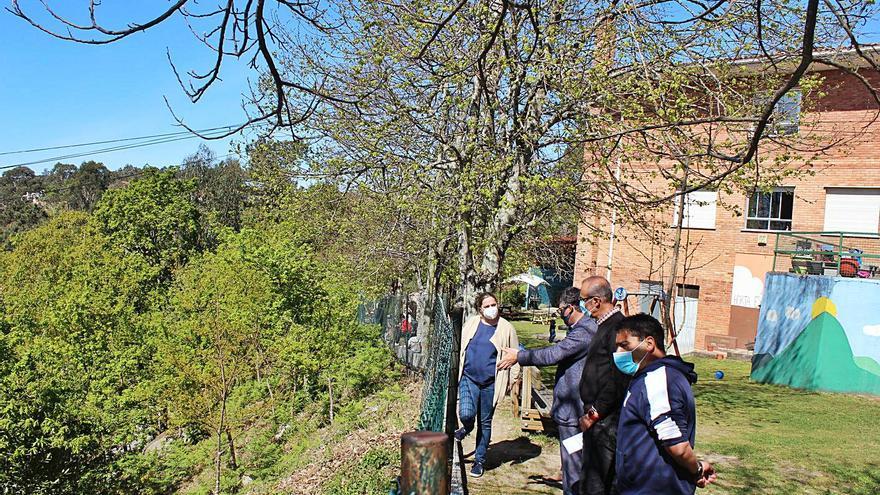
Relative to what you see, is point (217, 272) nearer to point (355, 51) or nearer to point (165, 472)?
point (165, 472)

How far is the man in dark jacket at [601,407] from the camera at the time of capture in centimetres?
452

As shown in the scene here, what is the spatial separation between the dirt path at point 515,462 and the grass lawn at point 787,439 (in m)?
1.56

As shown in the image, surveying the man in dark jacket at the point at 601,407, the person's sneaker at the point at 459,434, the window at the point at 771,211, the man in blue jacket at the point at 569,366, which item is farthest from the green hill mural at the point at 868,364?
the man in dark jacket at the point at 601,407

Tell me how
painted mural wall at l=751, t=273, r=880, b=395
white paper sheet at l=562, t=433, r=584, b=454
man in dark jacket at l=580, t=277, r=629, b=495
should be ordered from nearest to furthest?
man in dark jacket at l=580, t=277, r=629, b=495
white paper sheet at l=562, t=433, r=584, b=454
painted mural wall at l=751, t=273, r=880, b=395

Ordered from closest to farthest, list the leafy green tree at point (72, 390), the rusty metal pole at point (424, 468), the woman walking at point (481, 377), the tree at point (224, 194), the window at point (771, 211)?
the rusty metal pole at point (424, 468)
the woman walking at point (481, 377)
the leafy green tree at point (72, 390)
the window at point (771, 211)
the tree at point (224, 194)

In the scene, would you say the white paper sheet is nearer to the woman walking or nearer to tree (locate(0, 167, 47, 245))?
the woman walking

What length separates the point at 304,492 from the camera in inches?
420

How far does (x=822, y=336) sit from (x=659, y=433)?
44.7ft

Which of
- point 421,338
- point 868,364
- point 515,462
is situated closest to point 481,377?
point 515,462

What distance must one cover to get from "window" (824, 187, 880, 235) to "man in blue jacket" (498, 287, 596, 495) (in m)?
20.0

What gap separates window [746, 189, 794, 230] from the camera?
23484 millimetres

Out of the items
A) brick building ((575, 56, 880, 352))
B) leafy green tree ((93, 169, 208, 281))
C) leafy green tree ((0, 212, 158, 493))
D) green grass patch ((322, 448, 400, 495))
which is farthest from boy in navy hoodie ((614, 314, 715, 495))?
leafy green tree ((93, 169, 208, 281))

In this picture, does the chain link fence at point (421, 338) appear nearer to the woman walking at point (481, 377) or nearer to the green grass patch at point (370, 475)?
the woman walking at point (481, 377)

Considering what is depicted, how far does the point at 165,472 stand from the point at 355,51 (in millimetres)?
11793
